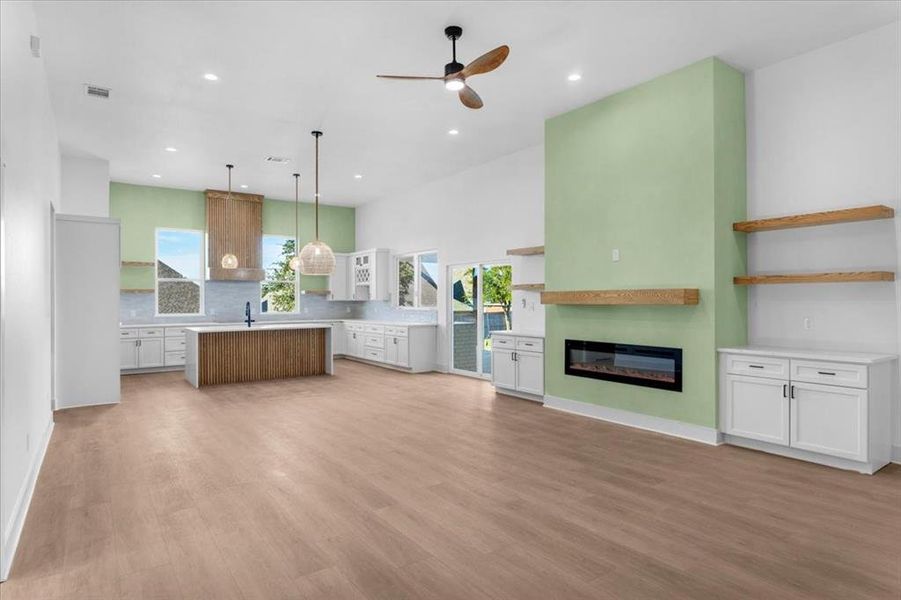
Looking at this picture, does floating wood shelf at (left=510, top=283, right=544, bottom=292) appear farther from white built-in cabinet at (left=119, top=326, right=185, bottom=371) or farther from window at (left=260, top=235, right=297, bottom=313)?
white built-in cabinet at (left=119, top=326, right=185, bottom=371)

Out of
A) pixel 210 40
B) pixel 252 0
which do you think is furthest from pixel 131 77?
pixel 252 0

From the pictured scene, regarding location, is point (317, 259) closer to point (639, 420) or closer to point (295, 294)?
point (639, 420)

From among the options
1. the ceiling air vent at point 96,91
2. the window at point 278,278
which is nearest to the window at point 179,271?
the window at point 278,278

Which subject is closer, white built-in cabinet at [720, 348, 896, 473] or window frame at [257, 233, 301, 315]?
white built-in cabinet at [720, 348, 896, 473]

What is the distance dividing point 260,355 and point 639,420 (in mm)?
5785

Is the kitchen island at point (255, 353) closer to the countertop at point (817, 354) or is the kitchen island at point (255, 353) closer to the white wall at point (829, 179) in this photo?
the countertop at point (817, 354)

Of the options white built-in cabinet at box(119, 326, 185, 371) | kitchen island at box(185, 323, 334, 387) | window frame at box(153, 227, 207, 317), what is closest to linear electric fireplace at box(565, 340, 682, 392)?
kitchen island at box(185, 323, 334, 387)

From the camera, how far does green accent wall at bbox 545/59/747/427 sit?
15.6ft

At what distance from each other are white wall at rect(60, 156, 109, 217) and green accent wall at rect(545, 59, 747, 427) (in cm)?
682

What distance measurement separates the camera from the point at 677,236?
197 inches

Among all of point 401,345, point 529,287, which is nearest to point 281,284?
point 401,345

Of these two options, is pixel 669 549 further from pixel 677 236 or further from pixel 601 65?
pixel 601 65

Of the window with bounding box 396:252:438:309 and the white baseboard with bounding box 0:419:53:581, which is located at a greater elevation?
the window with bounding box 396:252:438:309

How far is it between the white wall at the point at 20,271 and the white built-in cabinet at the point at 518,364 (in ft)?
16.1
